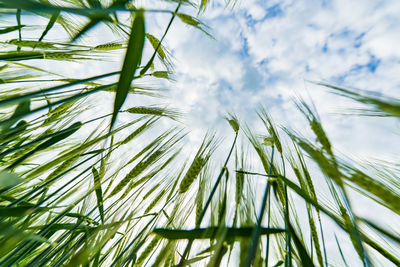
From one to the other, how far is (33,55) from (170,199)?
59cm

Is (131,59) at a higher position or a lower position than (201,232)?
higher

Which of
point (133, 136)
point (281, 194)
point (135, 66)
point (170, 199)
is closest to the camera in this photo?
point (135, 66)

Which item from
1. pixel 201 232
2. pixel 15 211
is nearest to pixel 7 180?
pixel 15 211

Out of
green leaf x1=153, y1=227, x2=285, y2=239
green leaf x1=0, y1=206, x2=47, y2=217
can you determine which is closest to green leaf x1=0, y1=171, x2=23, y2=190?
green leaf x1=0, y1=206, x2=47, y2=217

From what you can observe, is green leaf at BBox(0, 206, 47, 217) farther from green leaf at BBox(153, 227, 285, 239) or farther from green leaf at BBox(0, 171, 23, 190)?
green leaf at BBox(153, 227, 285, 239)

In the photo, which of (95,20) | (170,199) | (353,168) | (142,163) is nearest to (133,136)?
(142,163)

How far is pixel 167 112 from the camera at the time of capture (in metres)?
1.03

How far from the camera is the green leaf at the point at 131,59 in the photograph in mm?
330

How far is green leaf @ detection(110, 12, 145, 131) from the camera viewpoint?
13.0 inches

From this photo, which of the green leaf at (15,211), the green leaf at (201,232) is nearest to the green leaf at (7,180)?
the green leaf at (15,211)

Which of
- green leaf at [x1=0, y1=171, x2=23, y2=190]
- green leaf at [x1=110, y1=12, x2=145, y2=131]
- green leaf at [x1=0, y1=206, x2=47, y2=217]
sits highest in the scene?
green leaf at [x1=110, y1=12, x2=145, y2=131]

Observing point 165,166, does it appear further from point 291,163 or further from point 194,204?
point 291,163

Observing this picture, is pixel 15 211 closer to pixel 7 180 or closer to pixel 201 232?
pixel 7 180

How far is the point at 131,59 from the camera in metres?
0.34
